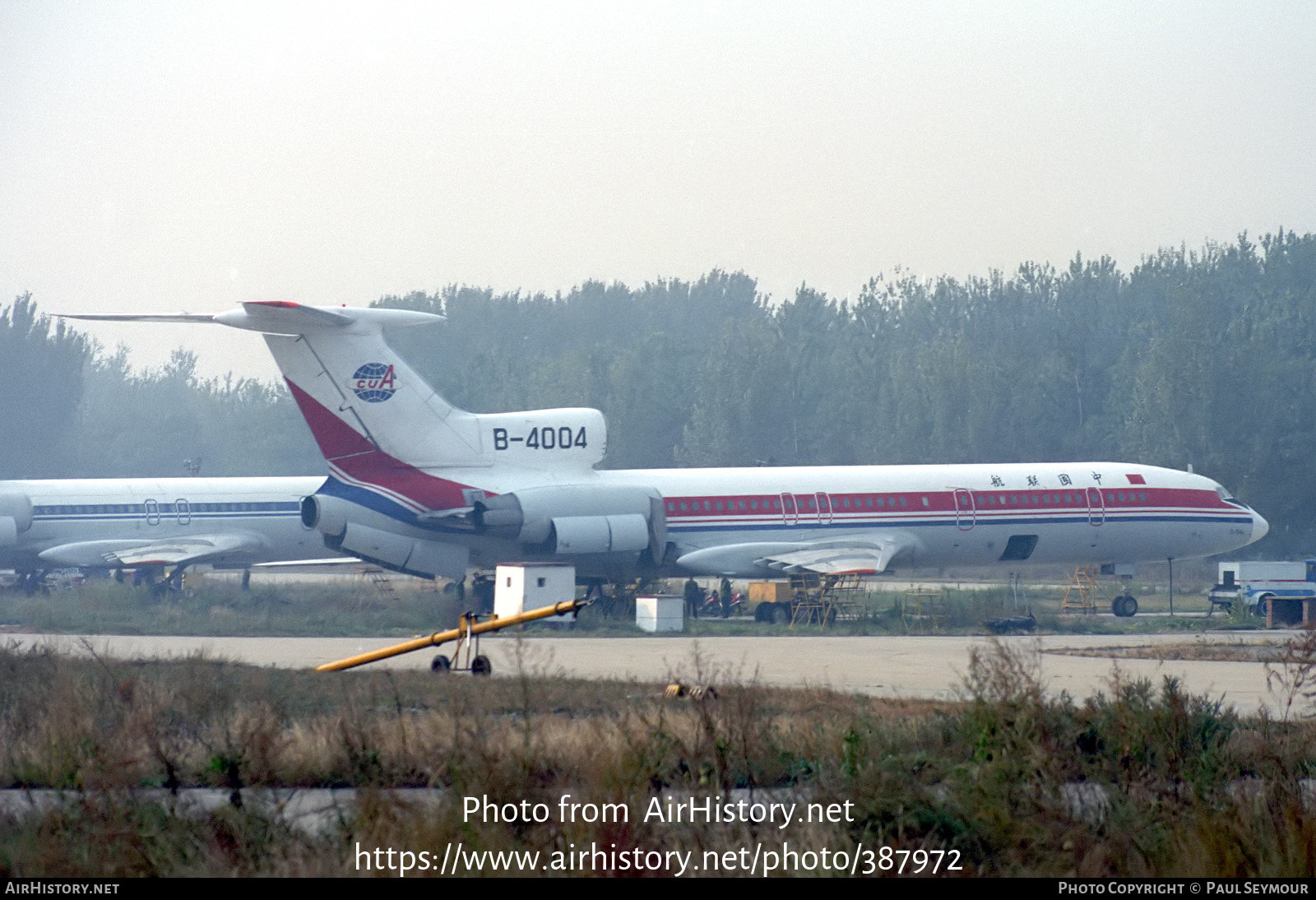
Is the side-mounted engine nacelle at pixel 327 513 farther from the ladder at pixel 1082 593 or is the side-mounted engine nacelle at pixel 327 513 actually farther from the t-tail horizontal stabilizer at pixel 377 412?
the ladder at pixel 1082 593

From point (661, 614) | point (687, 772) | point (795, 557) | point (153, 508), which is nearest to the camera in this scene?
point (687, 772)

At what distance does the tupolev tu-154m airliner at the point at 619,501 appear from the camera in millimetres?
27750

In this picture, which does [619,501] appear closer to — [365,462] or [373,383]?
[365,462]

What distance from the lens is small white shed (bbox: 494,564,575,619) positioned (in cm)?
2498

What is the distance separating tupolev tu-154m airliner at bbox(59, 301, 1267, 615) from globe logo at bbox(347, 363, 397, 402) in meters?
0.03

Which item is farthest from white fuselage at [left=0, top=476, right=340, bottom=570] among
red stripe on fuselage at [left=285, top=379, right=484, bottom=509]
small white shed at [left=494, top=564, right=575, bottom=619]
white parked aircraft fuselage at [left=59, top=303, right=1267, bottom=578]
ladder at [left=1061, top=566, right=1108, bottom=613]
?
ladder at [left=1061, top=566, right=1108, bottom=613]

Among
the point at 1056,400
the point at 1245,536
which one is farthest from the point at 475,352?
the point at 1245,536

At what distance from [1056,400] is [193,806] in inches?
2546

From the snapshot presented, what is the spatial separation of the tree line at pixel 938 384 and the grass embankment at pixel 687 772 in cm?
4961

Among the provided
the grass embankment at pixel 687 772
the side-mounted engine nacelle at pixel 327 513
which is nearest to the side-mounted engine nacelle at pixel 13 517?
the side-mounted engine nacelle at pixel 327 513

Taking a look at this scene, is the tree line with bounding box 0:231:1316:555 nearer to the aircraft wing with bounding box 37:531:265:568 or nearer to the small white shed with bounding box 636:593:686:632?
the aircraft wing with bounding box 37:531:265:568

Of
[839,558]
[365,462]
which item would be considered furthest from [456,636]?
[839,558]

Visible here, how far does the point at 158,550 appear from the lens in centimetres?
3950

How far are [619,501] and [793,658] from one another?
8.75m
